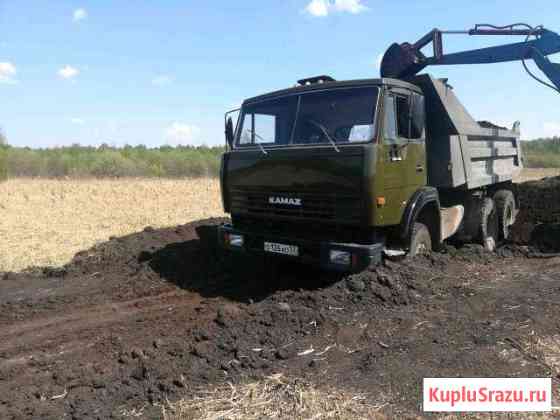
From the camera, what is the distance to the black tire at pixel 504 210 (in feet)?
28.8

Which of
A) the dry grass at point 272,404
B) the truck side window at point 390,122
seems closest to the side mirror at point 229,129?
the truck side window at point 390,122

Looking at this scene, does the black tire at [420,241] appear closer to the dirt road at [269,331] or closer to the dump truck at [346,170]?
the dump truck at [346,170]

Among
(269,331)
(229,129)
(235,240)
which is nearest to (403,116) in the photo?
(229,129)

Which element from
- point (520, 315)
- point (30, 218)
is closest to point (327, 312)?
point (520, 315)

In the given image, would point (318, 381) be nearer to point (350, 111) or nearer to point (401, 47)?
point (350, 111)

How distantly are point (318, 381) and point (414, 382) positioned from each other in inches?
28.6

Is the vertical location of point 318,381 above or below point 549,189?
below

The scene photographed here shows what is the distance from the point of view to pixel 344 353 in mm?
4016

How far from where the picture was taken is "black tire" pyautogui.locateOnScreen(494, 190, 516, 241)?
8781 millimetres

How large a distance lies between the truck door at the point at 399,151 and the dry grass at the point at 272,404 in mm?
2311

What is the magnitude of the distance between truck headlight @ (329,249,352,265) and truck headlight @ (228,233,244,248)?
A: 1.46 metres

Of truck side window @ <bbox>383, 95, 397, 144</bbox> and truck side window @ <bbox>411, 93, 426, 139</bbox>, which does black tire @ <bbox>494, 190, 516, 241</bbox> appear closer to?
truck side window @ <bbox>411, 93, 426, 139</bbox>

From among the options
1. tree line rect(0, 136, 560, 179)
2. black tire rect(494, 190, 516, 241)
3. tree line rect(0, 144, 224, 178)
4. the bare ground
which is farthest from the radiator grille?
tree line rect(0, 144, 224, 178)

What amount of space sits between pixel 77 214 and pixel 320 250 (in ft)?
38.4
